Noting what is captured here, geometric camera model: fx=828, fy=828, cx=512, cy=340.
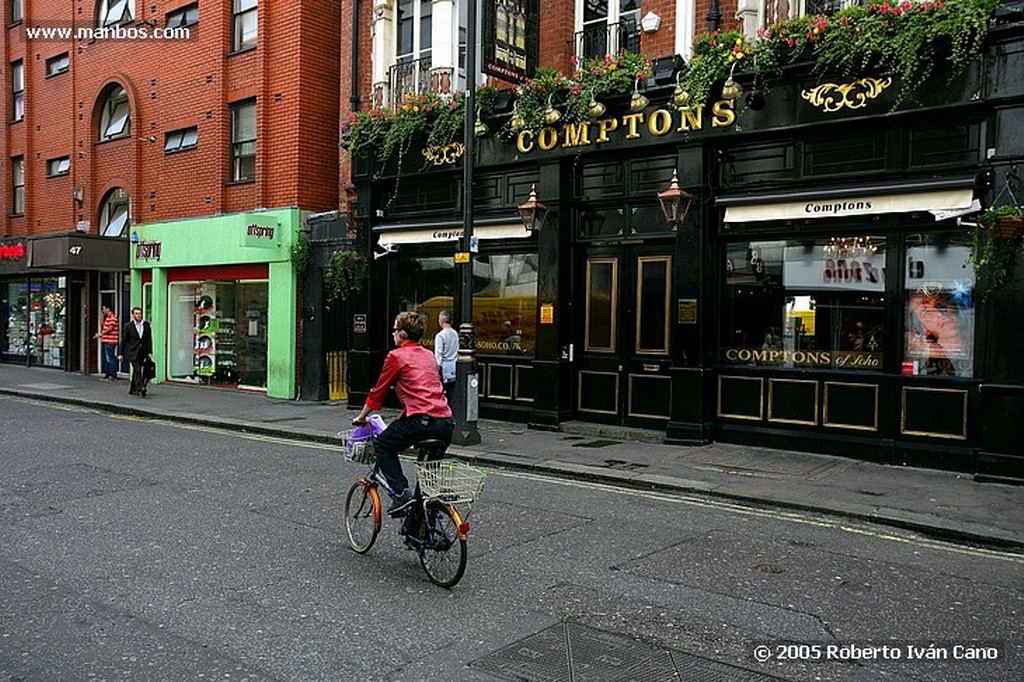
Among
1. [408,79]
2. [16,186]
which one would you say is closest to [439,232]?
[408,79]

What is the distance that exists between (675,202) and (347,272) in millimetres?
7286

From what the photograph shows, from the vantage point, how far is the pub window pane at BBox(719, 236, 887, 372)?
11008 mm

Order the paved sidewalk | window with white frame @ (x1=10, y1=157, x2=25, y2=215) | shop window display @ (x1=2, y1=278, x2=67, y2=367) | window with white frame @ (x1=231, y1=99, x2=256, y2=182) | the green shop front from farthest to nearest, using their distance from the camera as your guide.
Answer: window with white frame @ (x1=10, y1=157, x2=25, y2=215) < shop window display @ (x1=2, y1=278, x2=67, y2=367) < window with white frame @ (x1=231, y1=99, x2=256, y2=182) < the green shop front < the paved sidewalk

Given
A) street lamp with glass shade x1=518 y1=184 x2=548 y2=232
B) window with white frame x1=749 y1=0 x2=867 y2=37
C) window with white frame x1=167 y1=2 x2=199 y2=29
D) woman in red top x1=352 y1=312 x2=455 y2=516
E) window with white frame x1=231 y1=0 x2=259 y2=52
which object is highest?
window with white frame x1=167 y1=2 x2=199 y2=29

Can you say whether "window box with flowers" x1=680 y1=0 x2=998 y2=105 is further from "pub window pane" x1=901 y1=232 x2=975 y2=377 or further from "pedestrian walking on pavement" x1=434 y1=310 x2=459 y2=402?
"pedestrian walking on pavement" x1=434 y1=310 x2=459 y2=402

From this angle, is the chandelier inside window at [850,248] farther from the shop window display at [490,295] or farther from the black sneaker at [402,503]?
the black sneaker at [402,503]

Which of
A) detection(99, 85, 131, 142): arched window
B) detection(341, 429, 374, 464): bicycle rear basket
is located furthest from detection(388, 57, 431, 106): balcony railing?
detection(341, 429, 374, 464): bicycle rear basket

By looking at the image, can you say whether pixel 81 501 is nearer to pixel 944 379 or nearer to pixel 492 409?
pixel 492 409

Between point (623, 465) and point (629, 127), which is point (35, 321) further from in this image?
point (623, 465)

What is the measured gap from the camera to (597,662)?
455cm

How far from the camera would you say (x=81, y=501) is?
8.23m

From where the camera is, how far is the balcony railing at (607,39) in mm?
13195

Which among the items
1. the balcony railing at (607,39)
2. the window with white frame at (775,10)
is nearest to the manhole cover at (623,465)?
the window with white frame at (775,10)

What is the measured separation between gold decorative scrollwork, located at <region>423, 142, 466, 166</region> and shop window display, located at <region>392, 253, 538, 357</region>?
5.90ft
